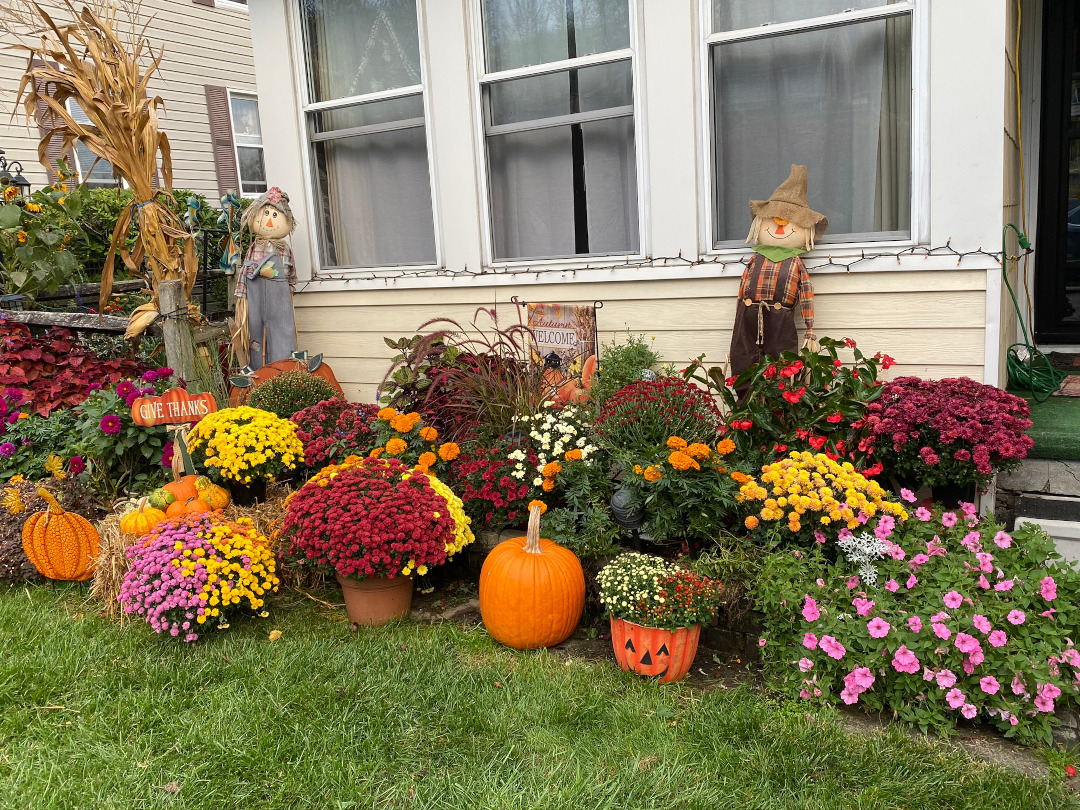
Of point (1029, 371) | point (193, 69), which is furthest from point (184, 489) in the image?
point (193, 69)

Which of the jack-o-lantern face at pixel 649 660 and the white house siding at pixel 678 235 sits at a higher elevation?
the white house siding at pixel 678 235

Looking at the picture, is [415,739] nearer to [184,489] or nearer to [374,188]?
[184,489]

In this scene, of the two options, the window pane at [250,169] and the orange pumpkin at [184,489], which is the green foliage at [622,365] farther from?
the window pane at [250,169]

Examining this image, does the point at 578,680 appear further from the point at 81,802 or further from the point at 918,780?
the point at 81,802

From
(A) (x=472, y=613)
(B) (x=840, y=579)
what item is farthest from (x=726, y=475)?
(A) (x=472, y=613)

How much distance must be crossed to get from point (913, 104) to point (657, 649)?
258cm

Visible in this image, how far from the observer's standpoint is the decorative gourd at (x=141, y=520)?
3.47 m

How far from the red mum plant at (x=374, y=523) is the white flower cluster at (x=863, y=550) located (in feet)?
4.70

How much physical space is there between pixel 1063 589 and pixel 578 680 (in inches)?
60.7

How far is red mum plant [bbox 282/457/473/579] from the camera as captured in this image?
115 inches

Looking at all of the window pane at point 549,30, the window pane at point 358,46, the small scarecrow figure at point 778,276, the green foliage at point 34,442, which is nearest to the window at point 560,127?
the window pane at point 549,30

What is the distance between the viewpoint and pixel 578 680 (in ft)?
8.70

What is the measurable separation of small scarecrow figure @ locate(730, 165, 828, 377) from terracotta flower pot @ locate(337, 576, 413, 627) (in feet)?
6.19

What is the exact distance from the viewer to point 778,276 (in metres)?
3.62
